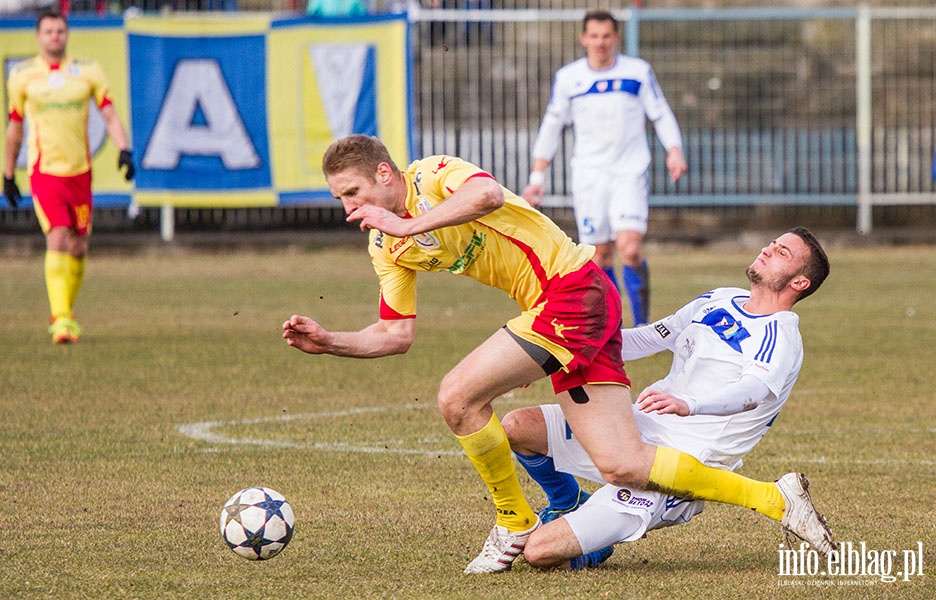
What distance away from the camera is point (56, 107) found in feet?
42.5

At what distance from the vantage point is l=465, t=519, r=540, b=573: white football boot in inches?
216

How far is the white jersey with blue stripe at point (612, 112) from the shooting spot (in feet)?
40.7

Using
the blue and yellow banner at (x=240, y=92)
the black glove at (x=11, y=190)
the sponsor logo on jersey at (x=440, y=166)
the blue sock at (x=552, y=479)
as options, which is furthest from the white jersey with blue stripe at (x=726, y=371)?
the blue and yellow banner at (x=240, y=92)

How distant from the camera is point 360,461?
25.0 feet

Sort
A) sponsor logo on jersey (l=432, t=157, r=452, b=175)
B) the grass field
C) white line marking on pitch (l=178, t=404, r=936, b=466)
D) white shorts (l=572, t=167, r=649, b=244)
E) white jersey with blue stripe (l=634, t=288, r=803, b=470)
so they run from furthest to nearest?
white shorts (l=572, t=167, r=649, b=244), white line marking on pitch (l=178, t=404, r=936, b=466), sponsor logo on jersey (l=432, t=157, r=452, b=175), white jersey with blue stripe (l=634, t=288, r=803, b=470), the grass field

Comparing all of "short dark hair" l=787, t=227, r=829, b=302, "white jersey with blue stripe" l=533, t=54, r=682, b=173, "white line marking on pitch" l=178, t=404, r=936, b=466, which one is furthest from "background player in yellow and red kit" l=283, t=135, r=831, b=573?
"white jersey with blue stripe" l=533, t=54, r=682, b=173

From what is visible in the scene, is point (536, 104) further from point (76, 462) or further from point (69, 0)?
point (76, 462)

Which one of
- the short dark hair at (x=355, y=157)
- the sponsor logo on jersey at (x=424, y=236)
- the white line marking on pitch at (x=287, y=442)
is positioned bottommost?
the white line marking on pitch at (x=287, y=442)

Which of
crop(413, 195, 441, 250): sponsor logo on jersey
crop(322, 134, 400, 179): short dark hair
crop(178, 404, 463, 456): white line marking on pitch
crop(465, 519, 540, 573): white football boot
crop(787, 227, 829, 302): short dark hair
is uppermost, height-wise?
crop(322, 134, 400, 179): short dark hair

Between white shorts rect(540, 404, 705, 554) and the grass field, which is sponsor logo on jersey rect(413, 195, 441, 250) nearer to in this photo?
white shorts rect(540, 404, 705, 554)

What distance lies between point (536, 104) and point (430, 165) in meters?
16.3

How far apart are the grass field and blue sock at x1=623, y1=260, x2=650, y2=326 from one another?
75 centimetres

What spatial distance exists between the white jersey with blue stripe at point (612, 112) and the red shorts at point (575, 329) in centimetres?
680

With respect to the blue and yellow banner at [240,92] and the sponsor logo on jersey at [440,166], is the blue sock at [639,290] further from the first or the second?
the blue and yellow banner at [240,92]
